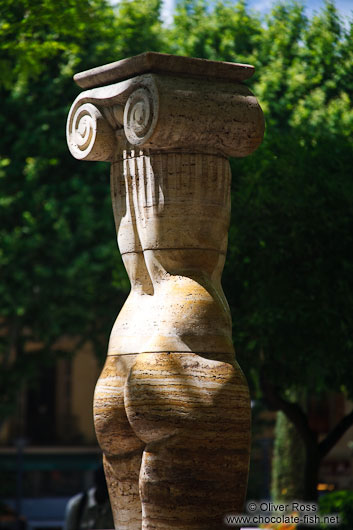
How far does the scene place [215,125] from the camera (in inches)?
304

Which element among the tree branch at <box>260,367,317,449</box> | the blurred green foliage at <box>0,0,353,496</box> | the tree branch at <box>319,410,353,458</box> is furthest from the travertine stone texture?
the tree branch at <box>319,410,353,458</box>

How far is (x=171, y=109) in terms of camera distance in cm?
753

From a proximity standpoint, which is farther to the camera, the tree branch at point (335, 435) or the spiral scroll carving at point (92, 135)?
the tree branch at point (335, 435)

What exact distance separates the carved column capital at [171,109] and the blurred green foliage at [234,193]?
4300 millimetres

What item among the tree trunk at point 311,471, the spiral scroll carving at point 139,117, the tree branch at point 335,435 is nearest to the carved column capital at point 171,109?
the spiral scroll carving at point 139,117

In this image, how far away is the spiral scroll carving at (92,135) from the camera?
8094 millimetres

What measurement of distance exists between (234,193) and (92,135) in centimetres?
583

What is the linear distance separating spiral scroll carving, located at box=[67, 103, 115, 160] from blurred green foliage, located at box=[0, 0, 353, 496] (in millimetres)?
4086

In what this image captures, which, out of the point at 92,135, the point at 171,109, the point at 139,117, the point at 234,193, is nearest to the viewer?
the point at 171,109

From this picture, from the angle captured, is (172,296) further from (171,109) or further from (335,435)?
(335,435)

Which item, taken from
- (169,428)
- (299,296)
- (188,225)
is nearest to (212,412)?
(169,428)

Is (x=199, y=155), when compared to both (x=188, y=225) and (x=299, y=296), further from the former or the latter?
(x=299, y=296)

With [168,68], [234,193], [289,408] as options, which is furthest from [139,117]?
[289,408]

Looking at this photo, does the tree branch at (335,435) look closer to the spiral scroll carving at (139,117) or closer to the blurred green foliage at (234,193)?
the blurred green foliage at (234,193)
